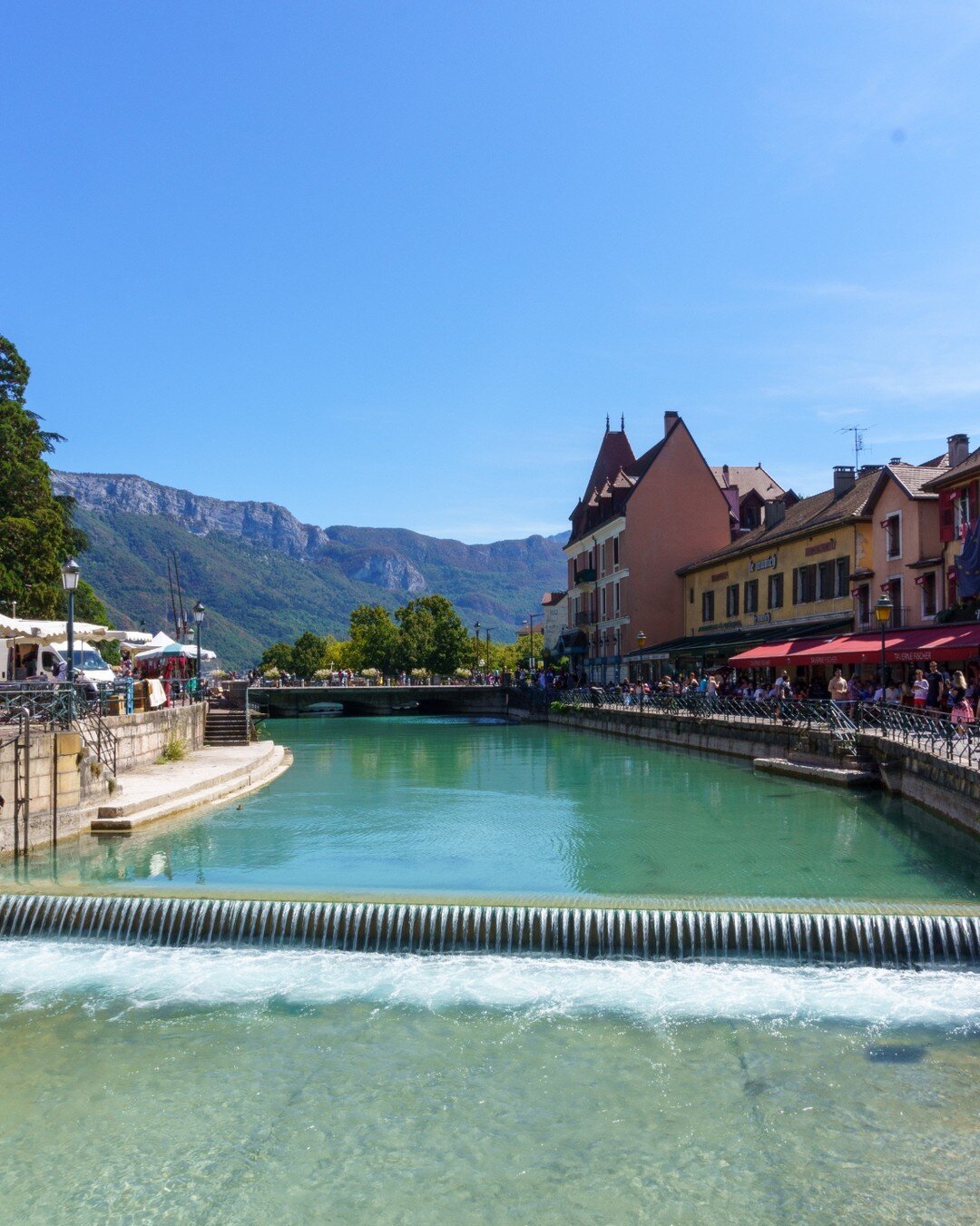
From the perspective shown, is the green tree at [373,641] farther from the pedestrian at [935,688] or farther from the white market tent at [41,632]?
the pedestrian at [935,688]

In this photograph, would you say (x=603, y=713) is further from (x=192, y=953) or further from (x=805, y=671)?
(x=192, y=953)

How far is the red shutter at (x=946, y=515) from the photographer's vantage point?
32.5 metres

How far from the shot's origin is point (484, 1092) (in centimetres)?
926

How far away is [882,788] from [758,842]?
6.91 m

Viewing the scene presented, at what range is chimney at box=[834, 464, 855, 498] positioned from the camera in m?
45.7


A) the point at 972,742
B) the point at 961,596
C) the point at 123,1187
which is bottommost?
the point at 123,1187

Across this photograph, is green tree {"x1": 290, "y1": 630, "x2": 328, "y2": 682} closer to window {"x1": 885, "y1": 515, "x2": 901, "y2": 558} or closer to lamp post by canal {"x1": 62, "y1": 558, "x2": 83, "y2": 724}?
window {"x1": 885, "y1": 515, "x2": 901, "y2": 558}

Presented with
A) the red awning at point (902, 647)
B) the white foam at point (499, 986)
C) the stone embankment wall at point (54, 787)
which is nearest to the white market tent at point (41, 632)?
the stone embankment wall at point (54, 787)

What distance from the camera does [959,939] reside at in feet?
40.5

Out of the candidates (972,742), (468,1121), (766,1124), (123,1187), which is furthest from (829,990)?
(972,742)

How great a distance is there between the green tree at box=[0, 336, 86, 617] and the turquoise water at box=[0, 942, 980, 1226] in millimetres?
26978

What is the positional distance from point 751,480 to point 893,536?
3359 cm

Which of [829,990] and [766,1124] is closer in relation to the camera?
[766,1124]

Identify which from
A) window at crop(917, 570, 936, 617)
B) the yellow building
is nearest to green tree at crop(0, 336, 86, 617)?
the yellow building
